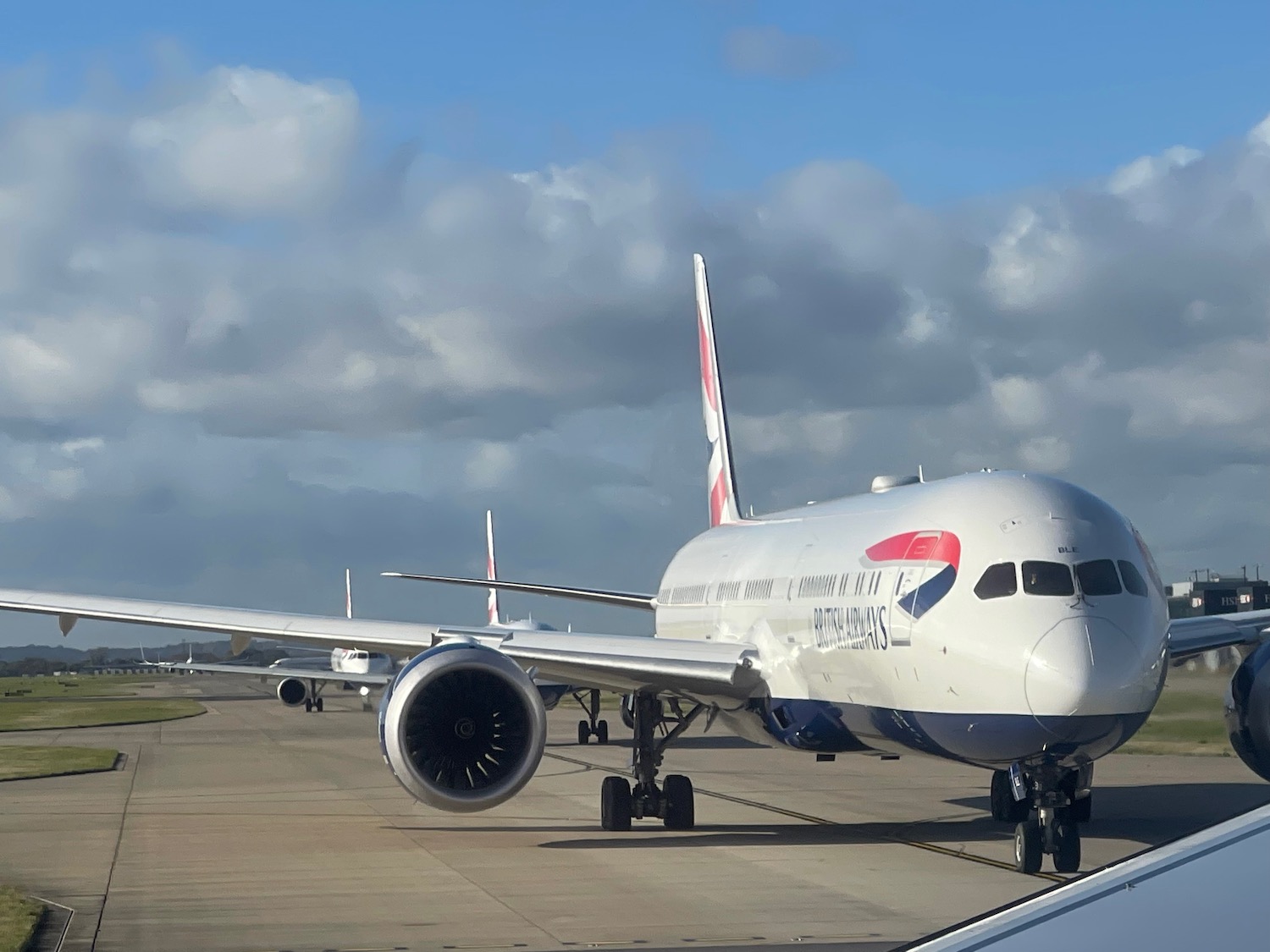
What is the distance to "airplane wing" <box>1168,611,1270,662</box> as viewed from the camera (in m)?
17.1

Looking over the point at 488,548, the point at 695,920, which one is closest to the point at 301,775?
the point at 695,920

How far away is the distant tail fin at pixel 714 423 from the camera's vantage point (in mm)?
Result: 24500

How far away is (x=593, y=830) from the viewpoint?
17.5 metres

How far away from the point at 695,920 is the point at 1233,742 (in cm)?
800

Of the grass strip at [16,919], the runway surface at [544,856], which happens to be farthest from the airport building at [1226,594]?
the grass strip at [16,919]

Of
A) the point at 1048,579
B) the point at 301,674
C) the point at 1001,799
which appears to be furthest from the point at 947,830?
the point at 301,674

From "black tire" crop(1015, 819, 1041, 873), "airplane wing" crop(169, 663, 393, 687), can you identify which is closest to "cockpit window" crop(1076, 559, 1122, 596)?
"black tire" crop(1015, 819, 1041, 873)

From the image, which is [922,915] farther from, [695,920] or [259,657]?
[259,657]

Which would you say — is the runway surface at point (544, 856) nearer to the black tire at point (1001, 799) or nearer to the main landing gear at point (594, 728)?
the black tire at point (1001, 799)

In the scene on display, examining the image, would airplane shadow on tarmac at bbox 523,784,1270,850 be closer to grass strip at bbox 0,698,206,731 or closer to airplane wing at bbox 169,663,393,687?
airplane wing at bbox 169,663,393,687

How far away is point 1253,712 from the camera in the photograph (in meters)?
16.2

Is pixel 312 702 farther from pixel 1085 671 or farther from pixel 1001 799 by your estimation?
pixel 1085 671

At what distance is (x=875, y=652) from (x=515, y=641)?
430 cm

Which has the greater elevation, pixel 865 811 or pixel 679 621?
pixel 679 621
